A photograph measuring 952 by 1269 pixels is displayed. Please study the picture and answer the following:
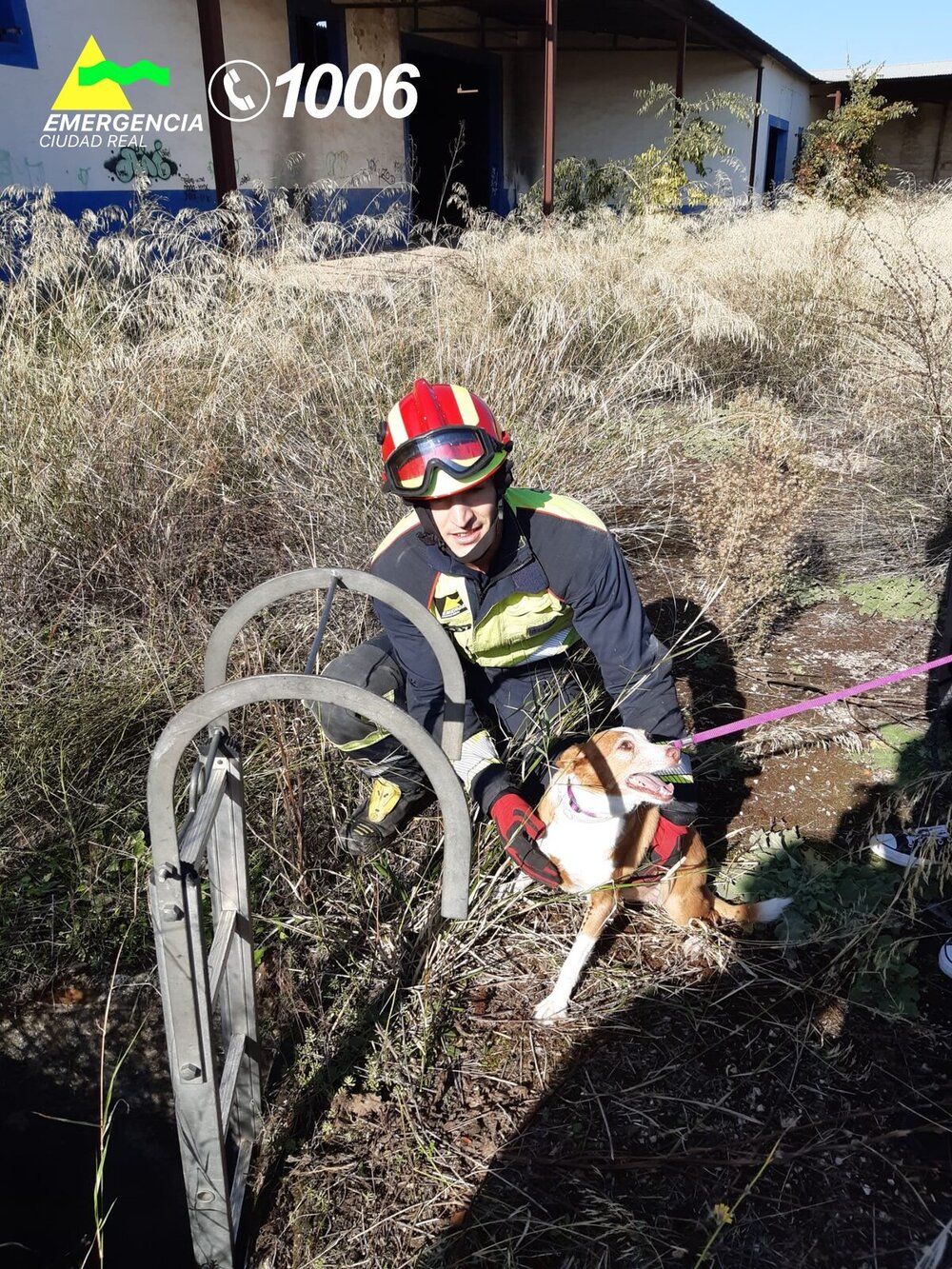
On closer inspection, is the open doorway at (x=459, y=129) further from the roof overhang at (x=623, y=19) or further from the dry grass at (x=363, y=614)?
the dry grass at (x=363, y=614)

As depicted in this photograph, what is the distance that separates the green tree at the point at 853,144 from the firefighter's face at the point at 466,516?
514 inches

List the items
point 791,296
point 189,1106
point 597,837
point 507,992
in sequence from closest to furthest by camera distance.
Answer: point 189,1106 < point 597,837 < point 507,992 < point 791,296

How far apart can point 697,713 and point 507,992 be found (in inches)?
51.4

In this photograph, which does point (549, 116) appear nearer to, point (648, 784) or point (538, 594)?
point (538, 594)

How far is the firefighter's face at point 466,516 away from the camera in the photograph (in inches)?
78.4

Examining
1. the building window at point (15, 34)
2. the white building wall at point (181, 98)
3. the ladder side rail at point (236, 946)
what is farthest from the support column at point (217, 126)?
the ladder side rail at point (236, 946)

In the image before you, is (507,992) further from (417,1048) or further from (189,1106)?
(189,1106)

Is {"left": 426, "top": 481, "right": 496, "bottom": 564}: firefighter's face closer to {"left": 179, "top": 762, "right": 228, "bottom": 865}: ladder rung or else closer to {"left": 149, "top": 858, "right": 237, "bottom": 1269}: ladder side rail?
{"left": 179, "top": 762, "right": 228, "bottom": 865}: ladder rung

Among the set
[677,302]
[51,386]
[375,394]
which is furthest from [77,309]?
[677,302]

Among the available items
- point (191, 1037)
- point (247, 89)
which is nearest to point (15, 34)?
point (247, 89)

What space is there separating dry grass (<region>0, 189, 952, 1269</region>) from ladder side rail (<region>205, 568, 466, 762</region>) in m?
0.45

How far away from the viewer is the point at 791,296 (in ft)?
20.5

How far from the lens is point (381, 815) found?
239 centimetres

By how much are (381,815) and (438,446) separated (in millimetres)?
1038
